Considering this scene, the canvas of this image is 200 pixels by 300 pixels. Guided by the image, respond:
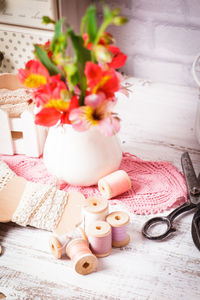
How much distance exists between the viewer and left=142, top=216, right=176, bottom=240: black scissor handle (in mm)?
798

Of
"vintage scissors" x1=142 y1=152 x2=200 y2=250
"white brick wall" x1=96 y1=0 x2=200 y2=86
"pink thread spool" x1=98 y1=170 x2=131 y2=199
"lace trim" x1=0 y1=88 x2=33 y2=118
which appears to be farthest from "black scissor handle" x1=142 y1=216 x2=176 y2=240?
"white brick wall" x1=96 y1=0 x2=200 y2=86

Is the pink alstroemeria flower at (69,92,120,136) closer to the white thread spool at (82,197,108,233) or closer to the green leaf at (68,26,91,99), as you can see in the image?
the green leaf at (68,26,91,99)

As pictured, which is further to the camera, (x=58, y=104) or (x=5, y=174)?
(x=5, y=174)

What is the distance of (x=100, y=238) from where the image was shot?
747 mm

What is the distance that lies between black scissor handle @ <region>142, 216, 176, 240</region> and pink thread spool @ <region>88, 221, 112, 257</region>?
87 millimetres

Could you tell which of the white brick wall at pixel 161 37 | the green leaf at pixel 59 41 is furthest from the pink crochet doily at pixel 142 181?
the white brick wall at pixel 161 37

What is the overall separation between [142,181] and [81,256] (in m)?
0.33

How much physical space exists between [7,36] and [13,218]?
31.0 inches

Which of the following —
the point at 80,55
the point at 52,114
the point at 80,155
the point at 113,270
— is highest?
the point at 80,55

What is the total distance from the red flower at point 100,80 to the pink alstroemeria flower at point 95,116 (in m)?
0.01

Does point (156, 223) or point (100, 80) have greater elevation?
point (100, 80)

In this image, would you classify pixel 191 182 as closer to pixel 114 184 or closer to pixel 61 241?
pixel 114 184

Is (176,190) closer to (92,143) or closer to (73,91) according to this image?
(92,143)

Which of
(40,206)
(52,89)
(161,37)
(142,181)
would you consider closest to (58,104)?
(52,89)
